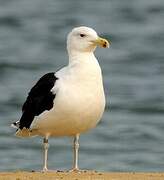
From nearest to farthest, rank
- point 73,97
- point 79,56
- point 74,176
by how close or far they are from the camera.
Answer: point 74,176 → point 73,97 → point 79,56

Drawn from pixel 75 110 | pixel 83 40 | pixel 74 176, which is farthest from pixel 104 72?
pixel 74 176

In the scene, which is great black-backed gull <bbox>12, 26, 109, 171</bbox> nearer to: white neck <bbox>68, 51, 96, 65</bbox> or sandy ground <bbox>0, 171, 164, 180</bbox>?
white neck <bbox>68, 51, 96, 65</bbox>

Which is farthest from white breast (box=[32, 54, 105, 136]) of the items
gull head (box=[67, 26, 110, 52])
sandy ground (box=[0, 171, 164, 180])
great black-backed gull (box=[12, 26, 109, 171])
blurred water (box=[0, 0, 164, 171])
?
blurred water (box=[0, 0, 164, 171])

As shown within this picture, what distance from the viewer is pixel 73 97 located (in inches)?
437

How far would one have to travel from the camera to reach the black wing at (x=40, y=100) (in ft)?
37.2

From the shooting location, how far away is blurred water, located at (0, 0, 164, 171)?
20328 mm

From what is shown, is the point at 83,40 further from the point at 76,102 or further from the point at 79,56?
the point at 76,102

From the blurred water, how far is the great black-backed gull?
20.6 ft

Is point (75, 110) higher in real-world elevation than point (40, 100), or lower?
lower

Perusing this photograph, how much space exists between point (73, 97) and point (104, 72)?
15380mm

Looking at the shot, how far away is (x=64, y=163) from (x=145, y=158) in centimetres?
177

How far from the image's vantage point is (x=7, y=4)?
34.2m

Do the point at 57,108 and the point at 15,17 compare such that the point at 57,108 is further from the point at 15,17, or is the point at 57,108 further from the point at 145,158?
the point at 15,17

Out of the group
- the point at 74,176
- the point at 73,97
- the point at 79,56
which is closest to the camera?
the point at 74,176
